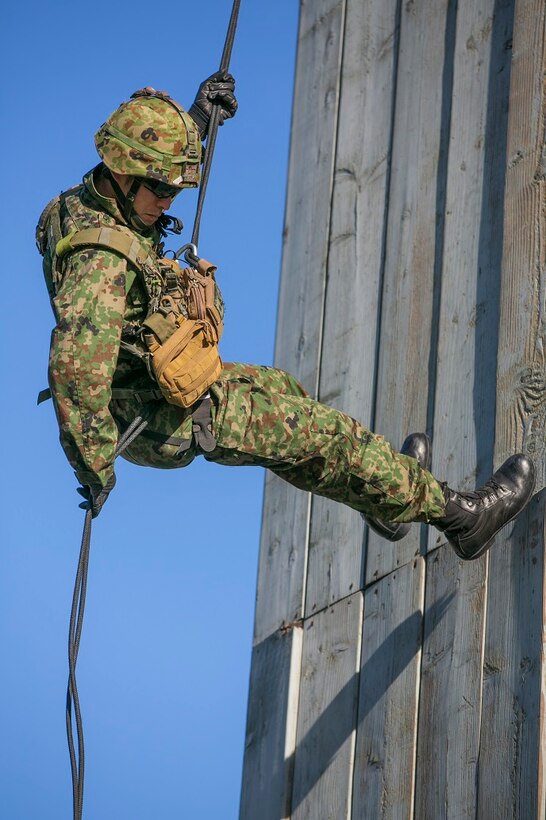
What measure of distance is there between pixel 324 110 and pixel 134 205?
8.79ft

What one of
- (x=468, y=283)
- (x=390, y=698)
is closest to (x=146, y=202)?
(x=468, y=283)

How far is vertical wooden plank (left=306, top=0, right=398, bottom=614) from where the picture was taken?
6.40 meters

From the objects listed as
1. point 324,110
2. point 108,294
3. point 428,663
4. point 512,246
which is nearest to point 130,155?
point 108,294

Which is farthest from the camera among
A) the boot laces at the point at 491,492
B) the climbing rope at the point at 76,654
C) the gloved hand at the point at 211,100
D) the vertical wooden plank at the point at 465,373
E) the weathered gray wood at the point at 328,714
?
the weathered gray wood at the point at 328,714

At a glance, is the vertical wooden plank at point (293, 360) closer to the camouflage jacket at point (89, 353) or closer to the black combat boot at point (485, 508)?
the black combat boot at point (485, 508)

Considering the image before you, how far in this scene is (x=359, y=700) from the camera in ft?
19.3

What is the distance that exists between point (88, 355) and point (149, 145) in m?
0.77

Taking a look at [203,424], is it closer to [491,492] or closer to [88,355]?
[88,355]

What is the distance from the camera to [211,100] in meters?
5.44

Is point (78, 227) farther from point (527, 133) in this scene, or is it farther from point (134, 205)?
point (527, 133)

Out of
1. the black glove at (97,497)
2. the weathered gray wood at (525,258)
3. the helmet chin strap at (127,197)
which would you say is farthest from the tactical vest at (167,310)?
the weathered gray wood at (525,258)

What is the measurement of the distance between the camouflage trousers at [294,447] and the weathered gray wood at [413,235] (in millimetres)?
737

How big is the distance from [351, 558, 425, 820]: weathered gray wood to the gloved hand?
1.89 m

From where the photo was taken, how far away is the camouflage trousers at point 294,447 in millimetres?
4875
